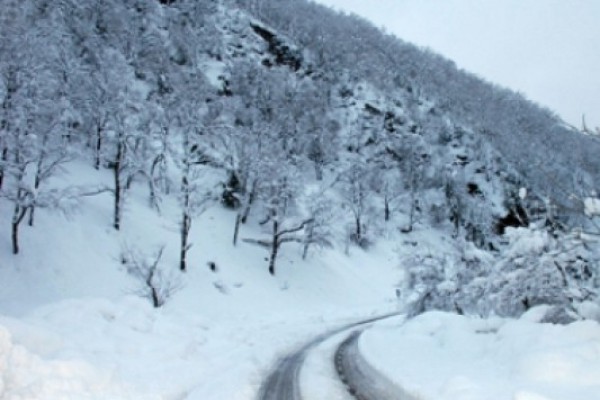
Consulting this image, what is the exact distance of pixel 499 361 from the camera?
41.7 feet

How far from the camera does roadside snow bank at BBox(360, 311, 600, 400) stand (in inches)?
368

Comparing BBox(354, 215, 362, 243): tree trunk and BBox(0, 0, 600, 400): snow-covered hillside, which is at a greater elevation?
BBox(0, 0, 600, 400): snow-covered hillside

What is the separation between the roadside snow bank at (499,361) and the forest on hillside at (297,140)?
1697 mm

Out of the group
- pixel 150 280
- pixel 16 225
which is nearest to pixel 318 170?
pixel 16 225

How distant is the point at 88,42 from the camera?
61250 millimetres

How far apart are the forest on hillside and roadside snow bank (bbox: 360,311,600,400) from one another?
66.8 inches

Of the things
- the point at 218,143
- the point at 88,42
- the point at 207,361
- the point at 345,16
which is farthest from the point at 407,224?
the point at 345,16

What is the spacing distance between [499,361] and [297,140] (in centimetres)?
6441

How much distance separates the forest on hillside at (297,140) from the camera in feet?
59.0

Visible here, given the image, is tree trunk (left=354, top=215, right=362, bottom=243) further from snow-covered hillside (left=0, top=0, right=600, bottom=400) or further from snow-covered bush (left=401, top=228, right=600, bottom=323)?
snow-covered bush (left=401, top=228, right=600, bottom=323)

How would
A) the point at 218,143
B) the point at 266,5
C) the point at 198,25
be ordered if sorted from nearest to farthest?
the point at 218,143 → the point at 198,25 → the point at 266,5

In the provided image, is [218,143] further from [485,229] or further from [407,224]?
[485,229]

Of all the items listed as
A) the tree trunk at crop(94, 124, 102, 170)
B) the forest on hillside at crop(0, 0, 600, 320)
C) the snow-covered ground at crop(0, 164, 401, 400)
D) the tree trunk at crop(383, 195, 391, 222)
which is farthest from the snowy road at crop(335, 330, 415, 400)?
the tree trunk at crop(383, 195, 391, 222)

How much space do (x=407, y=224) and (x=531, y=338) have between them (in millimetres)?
59199
